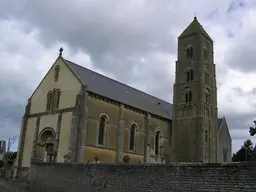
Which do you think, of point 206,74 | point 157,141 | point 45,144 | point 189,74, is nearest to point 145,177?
point 45,144

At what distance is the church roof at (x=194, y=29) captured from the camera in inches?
1911

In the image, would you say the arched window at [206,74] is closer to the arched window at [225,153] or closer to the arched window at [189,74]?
the arched window at [189,74]

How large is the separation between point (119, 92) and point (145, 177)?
2436cm

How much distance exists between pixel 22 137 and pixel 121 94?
13118 mm

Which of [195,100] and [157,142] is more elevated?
[195,100]

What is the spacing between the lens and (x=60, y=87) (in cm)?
3644

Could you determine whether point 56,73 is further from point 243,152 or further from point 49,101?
point 243,152

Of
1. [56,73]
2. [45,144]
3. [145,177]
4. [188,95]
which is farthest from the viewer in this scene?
[188,95]

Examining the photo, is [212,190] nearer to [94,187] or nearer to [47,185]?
[94,187]

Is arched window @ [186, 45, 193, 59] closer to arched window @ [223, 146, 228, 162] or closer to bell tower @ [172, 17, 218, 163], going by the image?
bell tower @ [172, 17, 218, 163]

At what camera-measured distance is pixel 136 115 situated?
1585 inches

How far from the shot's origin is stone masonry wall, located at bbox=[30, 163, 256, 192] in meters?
13.3

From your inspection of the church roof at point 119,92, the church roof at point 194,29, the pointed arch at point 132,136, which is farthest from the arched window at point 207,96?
the pointed arch at point 132,136

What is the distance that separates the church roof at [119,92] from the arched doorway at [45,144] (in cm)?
686
